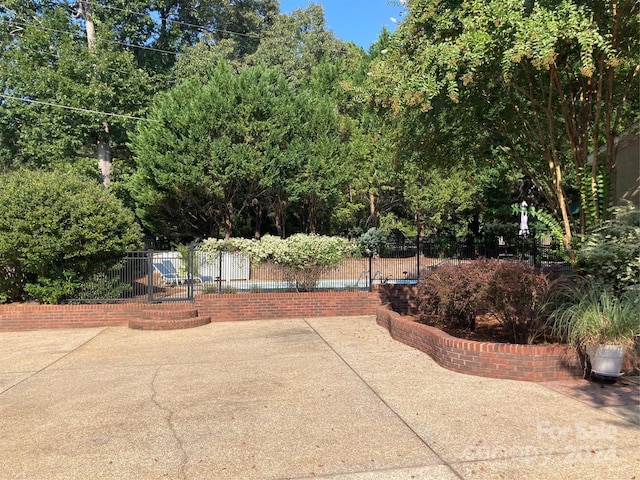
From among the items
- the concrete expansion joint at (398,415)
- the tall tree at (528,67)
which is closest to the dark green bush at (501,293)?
the tall tree at (528,67)

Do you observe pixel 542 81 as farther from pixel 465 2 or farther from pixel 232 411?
pixel 232 411

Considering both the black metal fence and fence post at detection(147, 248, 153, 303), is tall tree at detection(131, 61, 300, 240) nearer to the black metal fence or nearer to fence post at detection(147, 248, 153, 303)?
the black metal fence

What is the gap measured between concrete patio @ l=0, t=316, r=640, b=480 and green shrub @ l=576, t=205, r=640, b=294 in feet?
5.14

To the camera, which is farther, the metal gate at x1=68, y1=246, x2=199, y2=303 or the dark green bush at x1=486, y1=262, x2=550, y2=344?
the metal gate at x1=68, y1=246, x2=199, y2=303

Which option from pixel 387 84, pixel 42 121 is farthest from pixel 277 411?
pixel 42 121

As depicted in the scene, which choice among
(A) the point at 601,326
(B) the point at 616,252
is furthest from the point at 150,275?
(B) the point at 616,252

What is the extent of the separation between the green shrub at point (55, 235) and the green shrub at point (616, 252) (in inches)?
354

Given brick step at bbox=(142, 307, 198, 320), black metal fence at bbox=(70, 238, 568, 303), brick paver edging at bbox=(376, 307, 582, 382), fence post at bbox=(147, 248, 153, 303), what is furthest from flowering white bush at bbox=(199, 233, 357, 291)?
brick paver edging at bbox=(376, 307, 582, 382)

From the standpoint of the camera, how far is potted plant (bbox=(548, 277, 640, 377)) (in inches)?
206

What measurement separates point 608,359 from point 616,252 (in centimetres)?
173

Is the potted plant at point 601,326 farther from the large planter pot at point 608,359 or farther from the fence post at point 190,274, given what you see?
the fence post at point 190,274

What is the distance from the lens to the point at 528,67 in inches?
297

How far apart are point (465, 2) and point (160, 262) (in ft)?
29.5

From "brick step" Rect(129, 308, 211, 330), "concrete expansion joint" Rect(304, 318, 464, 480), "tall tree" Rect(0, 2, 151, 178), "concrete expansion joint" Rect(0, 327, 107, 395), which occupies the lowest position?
"concrete expansion joint" Rect(0, 327, 107, 395)
